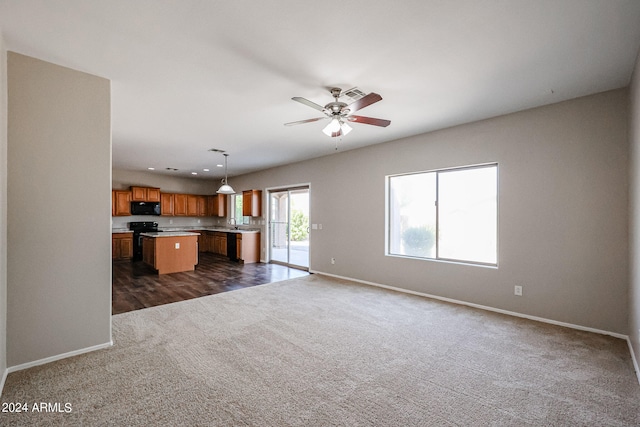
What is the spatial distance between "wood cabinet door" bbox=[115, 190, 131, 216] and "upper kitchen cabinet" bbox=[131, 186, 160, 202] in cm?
14

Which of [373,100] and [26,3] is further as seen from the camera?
[373,100]

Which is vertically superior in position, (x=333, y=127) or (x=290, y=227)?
(x=333, y=127)

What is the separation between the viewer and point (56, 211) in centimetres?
245

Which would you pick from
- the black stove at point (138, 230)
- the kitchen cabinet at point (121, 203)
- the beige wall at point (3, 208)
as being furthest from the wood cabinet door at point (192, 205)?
the beige wall at point (3, 208)

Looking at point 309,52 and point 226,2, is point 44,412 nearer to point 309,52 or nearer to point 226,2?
point 226,2

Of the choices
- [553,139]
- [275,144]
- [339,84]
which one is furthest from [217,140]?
[553,139]

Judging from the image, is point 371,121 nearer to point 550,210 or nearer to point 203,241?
point 550,210

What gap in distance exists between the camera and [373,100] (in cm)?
240

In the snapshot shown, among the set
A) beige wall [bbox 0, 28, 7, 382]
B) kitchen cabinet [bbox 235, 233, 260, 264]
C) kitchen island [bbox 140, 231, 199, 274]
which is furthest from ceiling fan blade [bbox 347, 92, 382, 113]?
kitchen cabinet [bbox 235, 233, 260, 264]

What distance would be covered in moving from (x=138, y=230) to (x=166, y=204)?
1170 mm

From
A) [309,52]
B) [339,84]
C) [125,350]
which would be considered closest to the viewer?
[309,52]

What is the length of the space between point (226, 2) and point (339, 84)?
1.33 metres

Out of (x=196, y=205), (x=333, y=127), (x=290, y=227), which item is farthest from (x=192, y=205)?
(x=333, y=127)

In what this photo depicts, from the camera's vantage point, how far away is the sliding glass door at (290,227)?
Answer: 6.93 m
